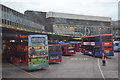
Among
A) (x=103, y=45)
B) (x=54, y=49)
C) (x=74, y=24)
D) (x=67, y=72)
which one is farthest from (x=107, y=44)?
(x=74, y=24)

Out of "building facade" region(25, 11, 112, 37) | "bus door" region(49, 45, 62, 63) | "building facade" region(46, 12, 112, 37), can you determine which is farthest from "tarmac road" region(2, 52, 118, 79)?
"building facade" region(25, 11, 112, 37)

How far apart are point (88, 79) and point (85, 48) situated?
20613mm

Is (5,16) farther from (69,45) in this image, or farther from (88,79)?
(88,79)

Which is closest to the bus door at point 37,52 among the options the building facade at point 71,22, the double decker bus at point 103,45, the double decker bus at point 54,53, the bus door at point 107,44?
the double decker bus at point 54,53

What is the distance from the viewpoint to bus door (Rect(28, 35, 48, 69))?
1388 centimetres

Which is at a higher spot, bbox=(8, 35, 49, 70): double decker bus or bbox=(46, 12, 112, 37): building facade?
bbox=(46, 12, 112, 37): building facade

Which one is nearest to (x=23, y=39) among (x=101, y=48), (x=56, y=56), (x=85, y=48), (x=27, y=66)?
(x=27, y=66)

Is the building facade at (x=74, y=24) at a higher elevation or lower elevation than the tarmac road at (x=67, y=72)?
higher

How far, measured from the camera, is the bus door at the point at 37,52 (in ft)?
45.5

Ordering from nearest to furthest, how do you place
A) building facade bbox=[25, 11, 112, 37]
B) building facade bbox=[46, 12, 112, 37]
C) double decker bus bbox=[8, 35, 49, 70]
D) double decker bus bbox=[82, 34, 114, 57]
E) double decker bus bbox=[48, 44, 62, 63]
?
double decker bus bbox=[8, 35, 49, 70] < double decker bus bbox=[48, 44, 62, 63] < double decker bus bbox=[82, 34, 114, 57] < building facade bbox=[46, 12, 112, 37] < building facade bbox=[25, 11, 112, 37]

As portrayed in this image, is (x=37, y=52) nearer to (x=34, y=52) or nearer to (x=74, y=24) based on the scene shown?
(x=34, y=52)

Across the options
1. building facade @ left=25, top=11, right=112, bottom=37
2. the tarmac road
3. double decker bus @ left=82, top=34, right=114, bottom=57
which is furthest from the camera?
building facade @ left=25, top=11, right=112, bottom=37

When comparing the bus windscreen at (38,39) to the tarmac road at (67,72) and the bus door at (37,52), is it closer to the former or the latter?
the bus door at (37,52)

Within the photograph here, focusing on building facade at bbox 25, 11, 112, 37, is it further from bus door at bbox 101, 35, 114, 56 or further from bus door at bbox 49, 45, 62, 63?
bus door at bbox 49, 45, 62, 63
